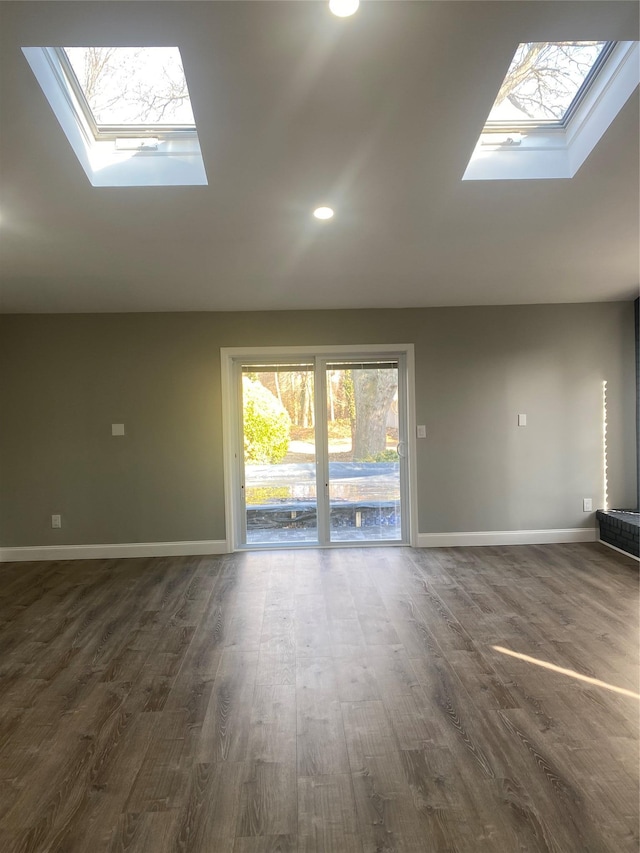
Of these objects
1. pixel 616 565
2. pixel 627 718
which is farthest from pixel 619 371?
pixel 627 718

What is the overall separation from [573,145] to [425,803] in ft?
11.3

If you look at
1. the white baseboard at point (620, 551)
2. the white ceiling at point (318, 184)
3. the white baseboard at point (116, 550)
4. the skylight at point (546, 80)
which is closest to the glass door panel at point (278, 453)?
the white baseboard at point (116, 550)

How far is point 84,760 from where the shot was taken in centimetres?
205

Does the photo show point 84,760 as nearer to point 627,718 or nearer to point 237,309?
point 627,718

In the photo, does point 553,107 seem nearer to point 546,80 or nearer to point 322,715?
point 546,80

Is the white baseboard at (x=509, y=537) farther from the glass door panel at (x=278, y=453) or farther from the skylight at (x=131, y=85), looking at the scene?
the skylight at (x=131, y=85)

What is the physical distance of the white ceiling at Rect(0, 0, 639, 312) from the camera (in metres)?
2.09

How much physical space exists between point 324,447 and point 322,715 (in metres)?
2.90

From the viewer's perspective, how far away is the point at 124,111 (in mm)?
2848

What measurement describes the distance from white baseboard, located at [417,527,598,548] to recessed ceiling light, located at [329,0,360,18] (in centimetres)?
411

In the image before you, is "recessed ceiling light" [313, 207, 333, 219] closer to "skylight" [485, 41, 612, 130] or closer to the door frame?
"skylight" [485, 41, 612, 130]

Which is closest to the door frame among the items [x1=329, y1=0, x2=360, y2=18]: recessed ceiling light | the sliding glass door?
the sliding glass door

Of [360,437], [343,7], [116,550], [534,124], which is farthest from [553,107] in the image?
[116,550]

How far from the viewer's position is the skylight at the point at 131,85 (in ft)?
8.20
